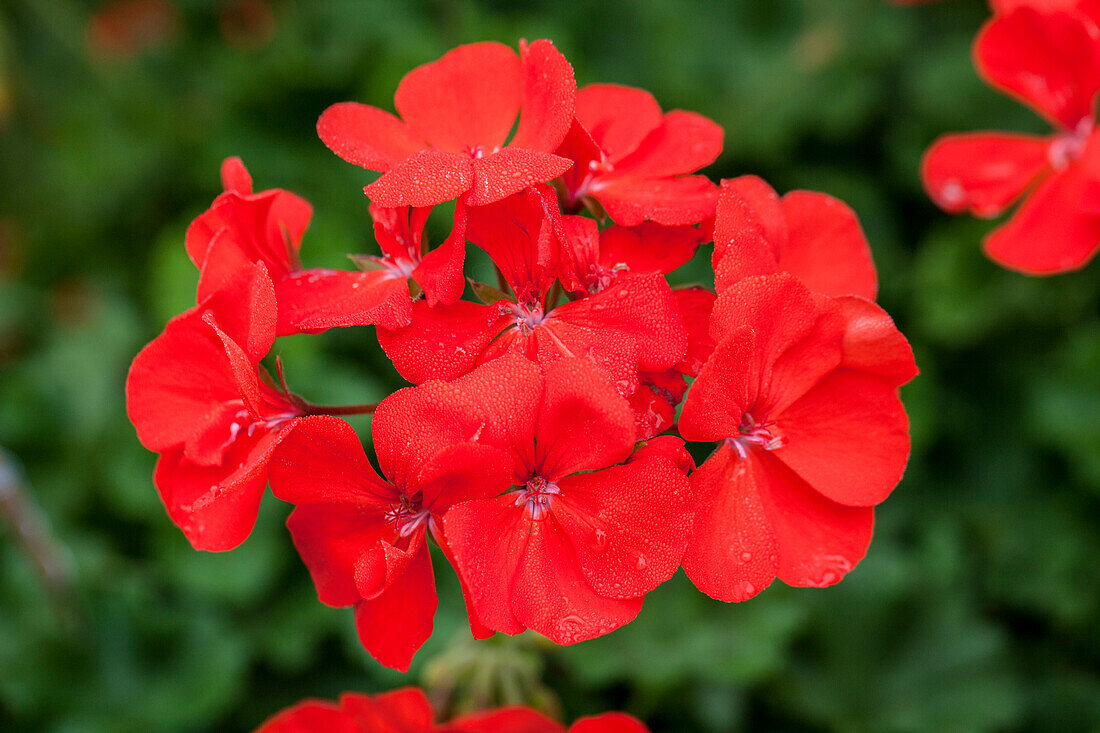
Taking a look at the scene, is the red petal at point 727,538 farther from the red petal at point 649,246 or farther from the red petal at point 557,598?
the red petal at point 649,246

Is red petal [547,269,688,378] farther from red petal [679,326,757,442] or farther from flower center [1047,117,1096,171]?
flower center [1047,117,1096,171]

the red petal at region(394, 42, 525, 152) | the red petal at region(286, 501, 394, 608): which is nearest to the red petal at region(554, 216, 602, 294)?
the red petal at region(394, 42, 525, 152)

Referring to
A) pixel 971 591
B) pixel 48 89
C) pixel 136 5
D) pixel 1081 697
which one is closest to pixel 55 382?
pixel 48 89

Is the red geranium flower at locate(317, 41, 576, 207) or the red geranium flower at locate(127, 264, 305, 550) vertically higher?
the red geranium flower at locate(317, 41, 576, 207)

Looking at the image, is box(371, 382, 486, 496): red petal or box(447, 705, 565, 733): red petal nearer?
box(371, 382, 486, 496): red petal

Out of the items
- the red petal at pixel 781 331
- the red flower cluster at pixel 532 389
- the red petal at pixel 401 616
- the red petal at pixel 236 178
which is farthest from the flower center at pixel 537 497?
the red petal at pixel 236 178

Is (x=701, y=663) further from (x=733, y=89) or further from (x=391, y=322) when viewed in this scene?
(x=733, y=89)

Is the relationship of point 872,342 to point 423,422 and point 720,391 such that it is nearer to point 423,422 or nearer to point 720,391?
point 720,391
